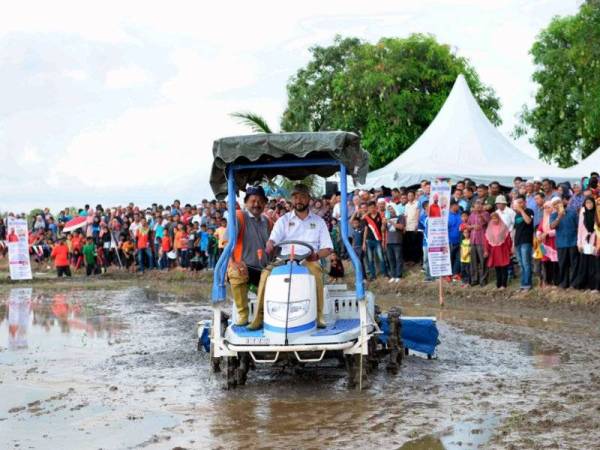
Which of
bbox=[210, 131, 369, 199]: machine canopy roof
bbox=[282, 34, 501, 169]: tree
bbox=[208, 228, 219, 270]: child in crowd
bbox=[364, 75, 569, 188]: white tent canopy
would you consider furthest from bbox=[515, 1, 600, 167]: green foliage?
bbox=[210, 131, 369, 199]: machine canopy roof

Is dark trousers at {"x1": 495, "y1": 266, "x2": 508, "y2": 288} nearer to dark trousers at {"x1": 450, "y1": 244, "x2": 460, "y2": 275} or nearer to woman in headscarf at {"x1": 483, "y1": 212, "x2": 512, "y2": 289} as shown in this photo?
woman in headscarf at {"x1": 483, "y1": 212, "x2": 512, "y2": 289}

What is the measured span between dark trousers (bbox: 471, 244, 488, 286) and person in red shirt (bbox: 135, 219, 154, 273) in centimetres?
1493

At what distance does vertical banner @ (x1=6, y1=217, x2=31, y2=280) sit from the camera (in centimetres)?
3297

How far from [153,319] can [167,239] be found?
13113 millimetres

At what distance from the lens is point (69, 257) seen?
38156 millimetres

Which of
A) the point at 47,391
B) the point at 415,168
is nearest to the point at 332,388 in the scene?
the point at 47,391

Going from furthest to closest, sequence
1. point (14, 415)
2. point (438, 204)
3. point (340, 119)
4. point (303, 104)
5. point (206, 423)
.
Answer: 1. point (303, 104)
2. point (340, 119)
3. point (438, 204)
4. point (14, 415)
5. point (206, 423)

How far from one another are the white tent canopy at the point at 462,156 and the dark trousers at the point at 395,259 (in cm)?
427

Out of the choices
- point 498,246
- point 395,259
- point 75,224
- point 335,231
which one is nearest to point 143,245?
point 75,224

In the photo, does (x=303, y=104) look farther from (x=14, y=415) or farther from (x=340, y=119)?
(x=14, y=415)

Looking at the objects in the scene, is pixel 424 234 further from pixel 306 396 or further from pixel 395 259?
pixel 306 396

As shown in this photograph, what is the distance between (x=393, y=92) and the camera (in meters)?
49.2

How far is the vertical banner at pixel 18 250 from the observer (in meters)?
33.0

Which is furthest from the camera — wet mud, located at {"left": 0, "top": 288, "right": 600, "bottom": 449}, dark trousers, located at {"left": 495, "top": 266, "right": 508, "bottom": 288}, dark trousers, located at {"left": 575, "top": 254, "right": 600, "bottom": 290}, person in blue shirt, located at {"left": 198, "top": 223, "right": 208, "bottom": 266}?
person in blue shirt, located at {"left": 198, "top": 223, "right": 208, "bottom": 266}
